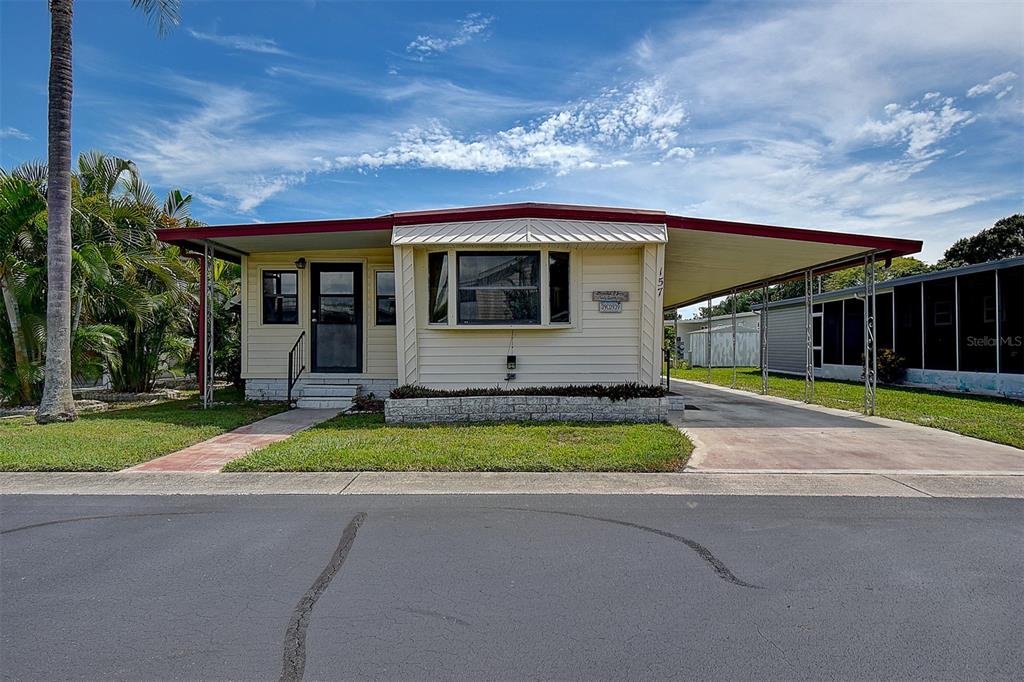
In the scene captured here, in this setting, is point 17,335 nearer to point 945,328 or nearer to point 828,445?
point 828,445

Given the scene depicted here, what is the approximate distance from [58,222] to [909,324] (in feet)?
63.6

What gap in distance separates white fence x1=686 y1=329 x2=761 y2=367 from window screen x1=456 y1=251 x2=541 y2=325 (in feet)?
Answer: 68.3

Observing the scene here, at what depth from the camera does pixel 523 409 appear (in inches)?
375

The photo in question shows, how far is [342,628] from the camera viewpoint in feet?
10.6

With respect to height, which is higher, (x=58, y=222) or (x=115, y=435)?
(x=58, y=222)

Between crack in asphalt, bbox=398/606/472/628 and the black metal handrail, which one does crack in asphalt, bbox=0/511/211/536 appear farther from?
the black metal handrail

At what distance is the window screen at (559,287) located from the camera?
32.3ft

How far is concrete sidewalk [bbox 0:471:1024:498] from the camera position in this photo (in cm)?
587

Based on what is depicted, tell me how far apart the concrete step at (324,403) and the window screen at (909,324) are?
14.9 metres

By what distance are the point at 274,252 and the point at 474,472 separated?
25.1 ft

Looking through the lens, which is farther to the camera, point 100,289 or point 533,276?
point 100,289

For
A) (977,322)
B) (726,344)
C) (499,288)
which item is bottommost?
(726,344)

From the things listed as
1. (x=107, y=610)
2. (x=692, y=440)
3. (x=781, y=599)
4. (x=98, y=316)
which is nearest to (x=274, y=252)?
(x=98, y=316)

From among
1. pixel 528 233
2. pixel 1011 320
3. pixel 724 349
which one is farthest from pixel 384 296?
pixel 724 349
